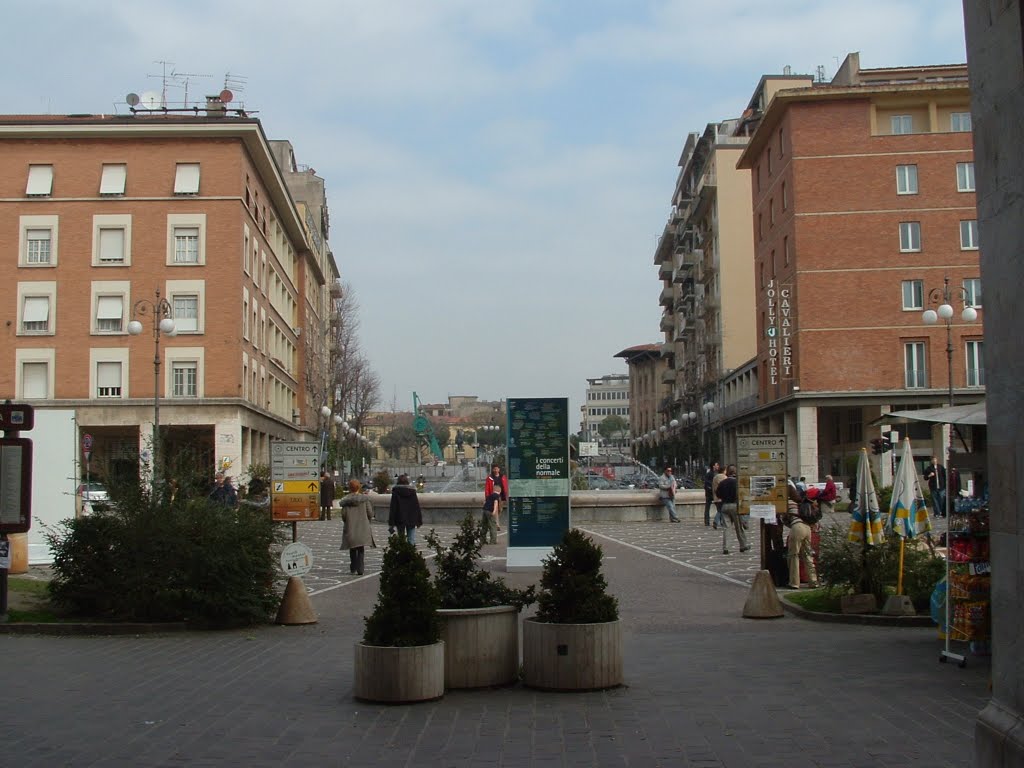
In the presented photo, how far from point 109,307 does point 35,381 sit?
4385 millimetres

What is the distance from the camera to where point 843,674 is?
943cm

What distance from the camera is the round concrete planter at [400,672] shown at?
26.7ft

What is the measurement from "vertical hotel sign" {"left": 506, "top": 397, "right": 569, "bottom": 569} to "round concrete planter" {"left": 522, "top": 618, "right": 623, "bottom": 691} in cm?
1035

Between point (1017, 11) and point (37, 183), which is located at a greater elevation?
point (37, 183)

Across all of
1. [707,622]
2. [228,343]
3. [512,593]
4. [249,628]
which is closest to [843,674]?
[512,593]

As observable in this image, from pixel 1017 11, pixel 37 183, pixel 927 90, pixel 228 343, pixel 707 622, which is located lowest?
pixel 707 622

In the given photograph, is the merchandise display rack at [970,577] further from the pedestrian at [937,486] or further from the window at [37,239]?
the window at [37,239]

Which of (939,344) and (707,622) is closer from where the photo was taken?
(707,622)

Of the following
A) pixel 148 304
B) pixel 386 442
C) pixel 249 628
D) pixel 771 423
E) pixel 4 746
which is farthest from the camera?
pixel 386 442

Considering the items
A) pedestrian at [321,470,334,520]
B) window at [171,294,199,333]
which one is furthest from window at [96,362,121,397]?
pedestrian at [321,470,334,520]

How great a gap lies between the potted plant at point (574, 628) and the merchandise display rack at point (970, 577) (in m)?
3.16

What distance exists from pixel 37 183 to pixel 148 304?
23.5ft

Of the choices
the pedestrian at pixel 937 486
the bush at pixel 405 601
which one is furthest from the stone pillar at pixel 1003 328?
the pedestrian at pixel 937 486

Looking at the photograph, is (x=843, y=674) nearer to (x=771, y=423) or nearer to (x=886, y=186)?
(x=886, y=186)
